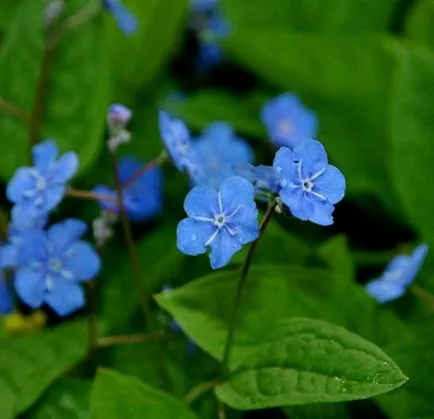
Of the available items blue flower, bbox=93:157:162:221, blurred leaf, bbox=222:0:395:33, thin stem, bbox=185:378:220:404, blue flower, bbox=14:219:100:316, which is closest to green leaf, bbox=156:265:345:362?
thin stem, bbox=185:378:220:404

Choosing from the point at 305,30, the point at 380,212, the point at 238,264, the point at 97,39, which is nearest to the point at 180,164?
the point at 238,264

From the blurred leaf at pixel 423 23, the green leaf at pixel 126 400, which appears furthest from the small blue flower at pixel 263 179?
the blurred leaf at pixel 423 23

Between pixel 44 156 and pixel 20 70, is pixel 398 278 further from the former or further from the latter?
pixel 20 70

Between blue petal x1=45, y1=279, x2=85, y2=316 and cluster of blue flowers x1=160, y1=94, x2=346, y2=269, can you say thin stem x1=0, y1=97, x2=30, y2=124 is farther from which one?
cluster of blue flowers x1=160, y1=94, x2=346, y2=269

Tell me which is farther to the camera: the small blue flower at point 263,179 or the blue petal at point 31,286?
the blue petal at point 31,286

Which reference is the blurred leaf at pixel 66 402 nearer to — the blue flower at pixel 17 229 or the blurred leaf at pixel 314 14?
the blue flower at pixel 17 229

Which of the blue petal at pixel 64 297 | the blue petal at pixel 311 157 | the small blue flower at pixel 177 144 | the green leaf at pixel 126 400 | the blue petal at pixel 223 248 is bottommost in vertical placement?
the blue petal at pixel 64 297

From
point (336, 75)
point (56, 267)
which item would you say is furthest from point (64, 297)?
point (336, 75)
